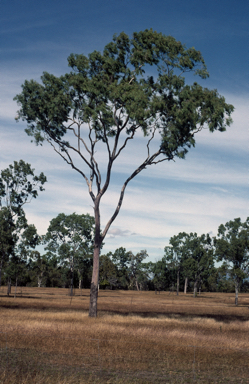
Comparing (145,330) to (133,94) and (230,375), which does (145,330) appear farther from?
(133,94)

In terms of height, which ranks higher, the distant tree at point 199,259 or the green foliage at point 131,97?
the green foliage at point 131,97

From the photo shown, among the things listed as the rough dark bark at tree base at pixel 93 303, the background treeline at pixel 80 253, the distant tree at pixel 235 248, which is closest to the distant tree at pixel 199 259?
the background treeline at pixel 80 253

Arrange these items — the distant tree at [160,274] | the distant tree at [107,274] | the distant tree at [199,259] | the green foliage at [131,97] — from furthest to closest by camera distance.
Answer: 1. the distant tree at [107,274]
2. the distant tree at [160,274]
3. the distant tree at [199,259]
4. the green foliage at [131,97]

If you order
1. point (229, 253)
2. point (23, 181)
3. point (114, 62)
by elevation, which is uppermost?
point (114, 62)

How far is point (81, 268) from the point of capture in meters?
75.2

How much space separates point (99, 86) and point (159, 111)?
204 inches

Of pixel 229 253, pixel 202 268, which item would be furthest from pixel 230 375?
pixel 202 268

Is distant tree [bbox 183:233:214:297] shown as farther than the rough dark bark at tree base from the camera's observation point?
Yes

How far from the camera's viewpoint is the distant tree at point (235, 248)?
6519cm

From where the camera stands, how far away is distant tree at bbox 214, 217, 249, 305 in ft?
214

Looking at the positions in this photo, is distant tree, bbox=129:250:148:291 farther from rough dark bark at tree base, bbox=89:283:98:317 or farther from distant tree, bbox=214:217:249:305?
rough dark bark at tree base, bbox=89:283:98:317

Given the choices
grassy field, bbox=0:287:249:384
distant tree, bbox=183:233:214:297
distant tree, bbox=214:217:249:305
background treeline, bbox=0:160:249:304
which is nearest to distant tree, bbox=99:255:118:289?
background treeline, bbox=0:160:249:304

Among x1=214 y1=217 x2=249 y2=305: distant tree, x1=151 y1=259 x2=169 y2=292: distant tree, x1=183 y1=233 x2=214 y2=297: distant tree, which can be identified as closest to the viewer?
x1=214 y1=217 x2=249 y2=305: distant tree

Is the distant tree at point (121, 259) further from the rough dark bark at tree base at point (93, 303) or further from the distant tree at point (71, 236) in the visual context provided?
the rough dark bark at tree base at point (93, 303)
